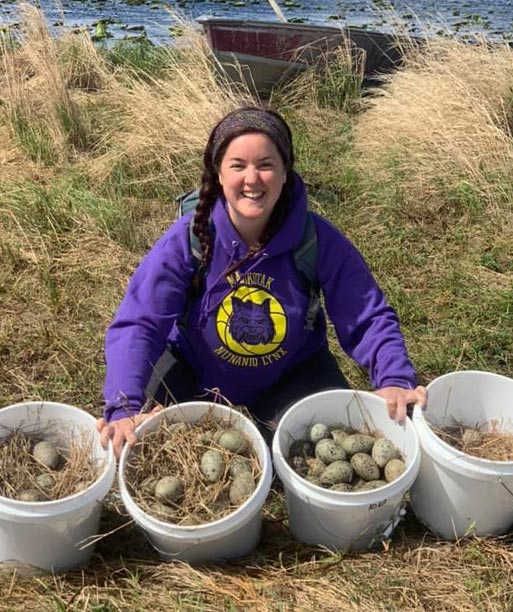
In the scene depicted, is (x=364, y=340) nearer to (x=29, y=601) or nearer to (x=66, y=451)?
(x=66, y=451)

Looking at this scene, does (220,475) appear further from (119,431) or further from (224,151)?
(224,151)

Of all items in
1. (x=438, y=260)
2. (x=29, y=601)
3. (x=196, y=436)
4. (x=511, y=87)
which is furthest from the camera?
(x=511, y=87)

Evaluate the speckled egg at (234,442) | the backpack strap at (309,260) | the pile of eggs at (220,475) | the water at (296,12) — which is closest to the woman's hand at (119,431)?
the pile of eggs at (220,475)

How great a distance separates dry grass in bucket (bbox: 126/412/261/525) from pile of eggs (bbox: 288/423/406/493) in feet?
0.61

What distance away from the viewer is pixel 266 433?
265 cm

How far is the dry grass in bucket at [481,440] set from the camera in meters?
2.19

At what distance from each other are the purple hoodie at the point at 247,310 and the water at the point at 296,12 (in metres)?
8.05

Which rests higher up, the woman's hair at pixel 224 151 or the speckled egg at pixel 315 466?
the woman's hair at pixel 224 151

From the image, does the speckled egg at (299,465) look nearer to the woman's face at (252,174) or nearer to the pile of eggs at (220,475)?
the pile of eggs at (220,475)

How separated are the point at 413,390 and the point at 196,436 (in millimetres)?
709

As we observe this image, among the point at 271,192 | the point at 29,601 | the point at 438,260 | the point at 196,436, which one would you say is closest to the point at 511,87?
the point at 438,260

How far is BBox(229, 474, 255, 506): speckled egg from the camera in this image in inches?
76.1

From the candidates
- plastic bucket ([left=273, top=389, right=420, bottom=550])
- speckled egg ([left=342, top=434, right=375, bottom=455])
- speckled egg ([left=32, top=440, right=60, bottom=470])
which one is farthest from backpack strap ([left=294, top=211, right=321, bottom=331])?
speckled egg ([left=32, top=440, right=60, bottom=470])

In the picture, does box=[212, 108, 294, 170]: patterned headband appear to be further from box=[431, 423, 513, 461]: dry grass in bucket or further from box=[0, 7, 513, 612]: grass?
box=[0, 7, 513, 612]: grass
